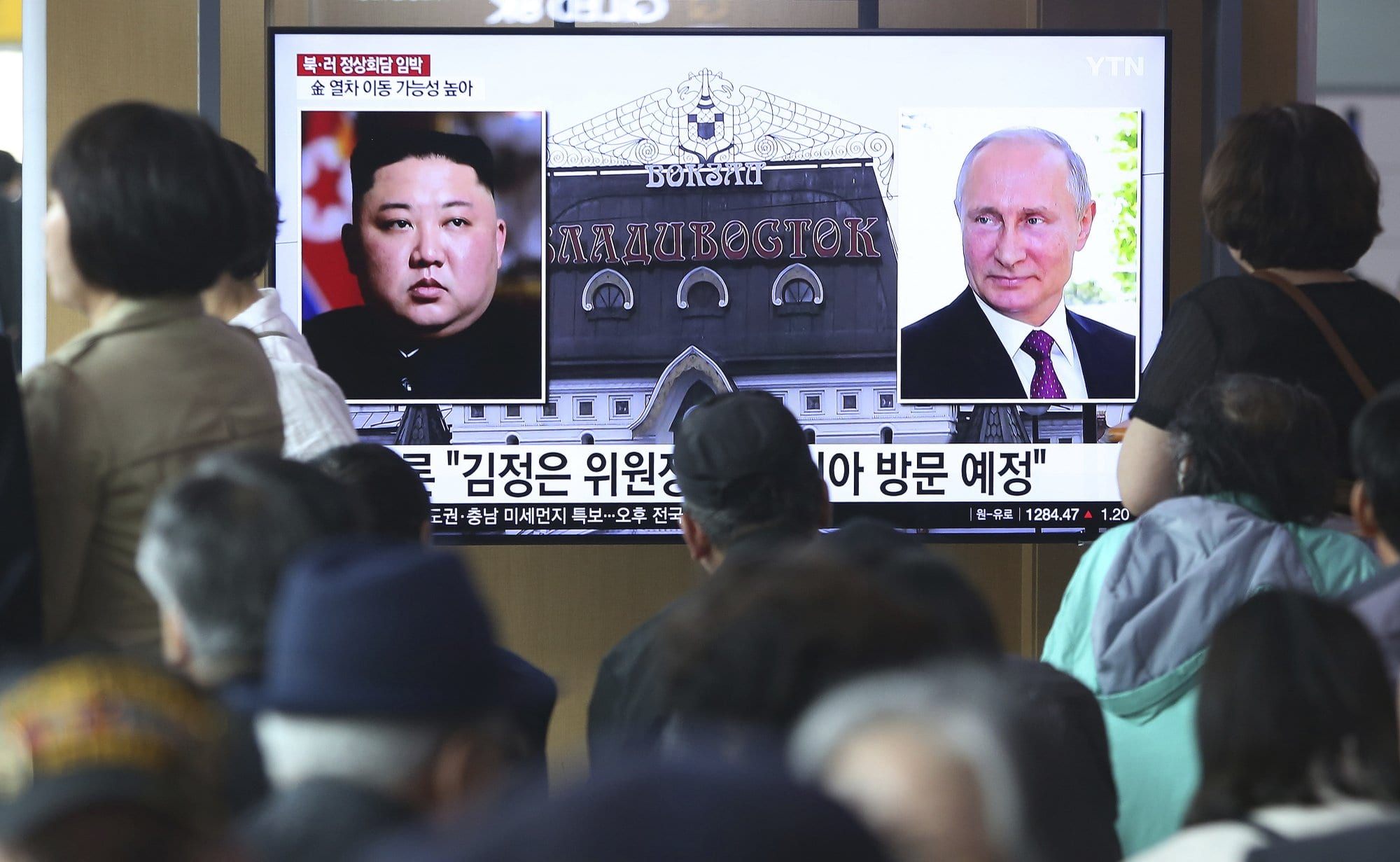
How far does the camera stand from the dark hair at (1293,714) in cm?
130

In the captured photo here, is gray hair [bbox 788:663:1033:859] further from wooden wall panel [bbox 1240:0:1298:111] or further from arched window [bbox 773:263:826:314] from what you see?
wooden wall panel [bbox 1240:0:1298:111]

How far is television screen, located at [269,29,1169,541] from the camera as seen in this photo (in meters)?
3.68

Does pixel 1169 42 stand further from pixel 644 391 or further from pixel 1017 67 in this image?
pixel 644 391

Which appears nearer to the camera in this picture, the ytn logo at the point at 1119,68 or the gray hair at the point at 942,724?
the gray hair at the point at 942,724

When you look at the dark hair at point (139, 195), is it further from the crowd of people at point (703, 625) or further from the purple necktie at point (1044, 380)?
the purple necktie at point (1044, 380)

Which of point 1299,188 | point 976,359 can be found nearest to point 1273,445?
point 1299,188

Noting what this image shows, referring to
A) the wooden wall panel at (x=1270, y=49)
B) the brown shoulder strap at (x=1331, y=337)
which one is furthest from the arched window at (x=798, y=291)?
the brown shoulder strap at (x=1331, y=337)

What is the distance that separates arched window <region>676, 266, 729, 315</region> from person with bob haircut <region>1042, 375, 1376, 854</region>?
1659mm

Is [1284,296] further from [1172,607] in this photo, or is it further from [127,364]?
[127,364]

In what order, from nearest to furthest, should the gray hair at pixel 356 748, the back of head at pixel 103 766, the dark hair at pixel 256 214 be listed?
the back of head at pixel 103 766
the gray hair at pixel 356 748
the dark hair at pixel 256 214

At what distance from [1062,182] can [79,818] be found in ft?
10.7

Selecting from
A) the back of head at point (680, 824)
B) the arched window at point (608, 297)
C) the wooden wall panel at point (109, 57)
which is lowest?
the back of head at point (680, 824)

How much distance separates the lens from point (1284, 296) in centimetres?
232

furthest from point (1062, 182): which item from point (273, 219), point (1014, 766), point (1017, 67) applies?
point (1014, 766)
